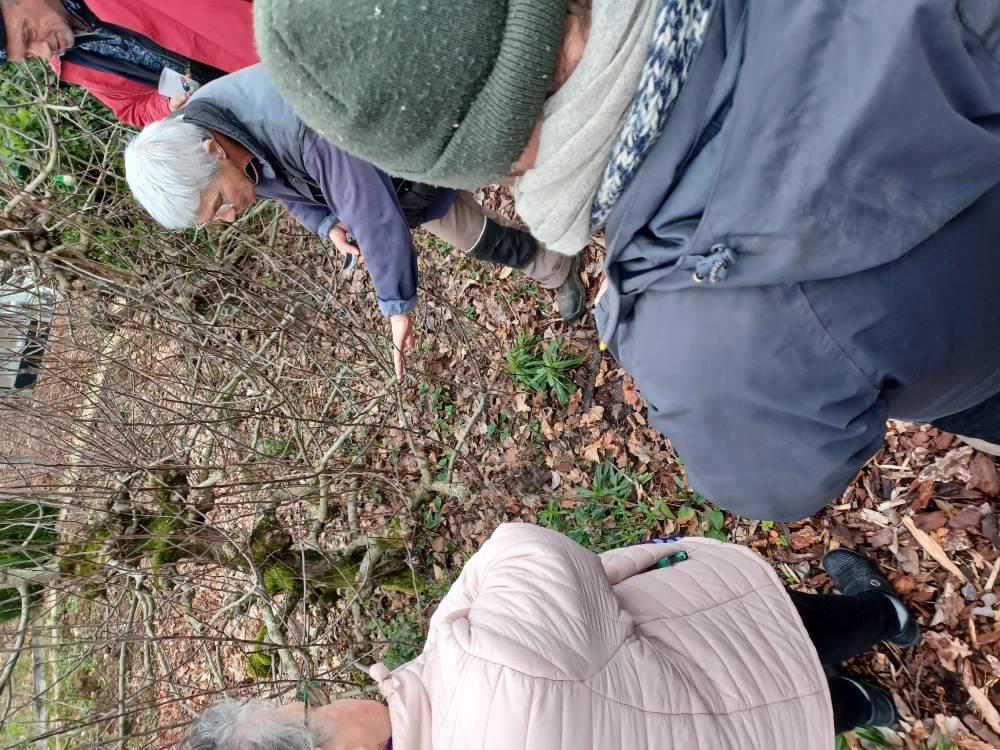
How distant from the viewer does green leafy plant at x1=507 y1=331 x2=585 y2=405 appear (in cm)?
375

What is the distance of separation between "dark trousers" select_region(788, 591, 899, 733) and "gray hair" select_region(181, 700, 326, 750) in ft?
5.42

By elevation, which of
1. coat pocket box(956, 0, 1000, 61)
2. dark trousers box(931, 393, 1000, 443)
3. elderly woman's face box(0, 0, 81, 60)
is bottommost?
dark trousers box(931, 393, 1000, 443)

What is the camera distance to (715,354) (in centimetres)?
104

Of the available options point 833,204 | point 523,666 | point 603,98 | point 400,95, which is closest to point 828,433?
point 833,204

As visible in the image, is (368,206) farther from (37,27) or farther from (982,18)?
(37,27)

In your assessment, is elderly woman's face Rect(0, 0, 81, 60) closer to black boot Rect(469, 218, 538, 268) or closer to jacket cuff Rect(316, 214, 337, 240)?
jacket cuff Rect(316, 214, 337, 240)

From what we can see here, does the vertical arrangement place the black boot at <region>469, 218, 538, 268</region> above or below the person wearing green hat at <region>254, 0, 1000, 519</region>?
above

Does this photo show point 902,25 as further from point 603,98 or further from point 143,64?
point 143,64

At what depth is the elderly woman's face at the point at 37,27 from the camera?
110 inches


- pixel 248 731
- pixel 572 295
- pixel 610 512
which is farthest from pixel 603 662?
pixel 572 295

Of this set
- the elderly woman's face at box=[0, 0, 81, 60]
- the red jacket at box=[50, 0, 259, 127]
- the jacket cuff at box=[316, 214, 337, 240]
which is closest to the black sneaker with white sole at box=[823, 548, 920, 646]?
the jacket cuff at box=[316, 214, 337, 240]

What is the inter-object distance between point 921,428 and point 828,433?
193cm

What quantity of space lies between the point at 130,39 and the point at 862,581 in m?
4.26

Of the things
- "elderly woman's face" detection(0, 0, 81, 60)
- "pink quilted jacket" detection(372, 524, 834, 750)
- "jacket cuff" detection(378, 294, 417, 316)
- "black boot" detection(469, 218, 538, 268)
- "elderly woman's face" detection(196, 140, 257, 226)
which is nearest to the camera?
"pink quilted jacket" detection(372, 524, 834, 750)
